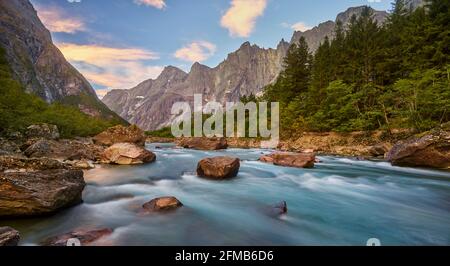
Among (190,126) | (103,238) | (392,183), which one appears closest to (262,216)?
(103,238)

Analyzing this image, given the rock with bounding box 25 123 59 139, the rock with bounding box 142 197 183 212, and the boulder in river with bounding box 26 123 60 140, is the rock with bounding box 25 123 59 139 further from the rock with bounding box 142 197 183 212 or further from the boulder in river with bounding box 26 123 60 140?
the rock with bounding box 142 197 183 212

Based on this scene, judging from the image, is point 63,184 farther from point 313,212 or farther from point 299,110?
point 299,110

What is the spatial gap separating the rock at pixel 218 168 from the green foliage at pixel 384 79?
19.9m

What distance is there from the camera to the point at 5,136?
2188 cm

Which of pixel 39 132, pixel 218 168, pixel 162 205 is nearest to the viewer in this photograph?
pixel 162 205

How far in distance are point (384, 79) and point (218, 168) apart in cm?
3573

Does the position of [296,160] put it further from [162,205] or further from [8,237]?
[8,237]

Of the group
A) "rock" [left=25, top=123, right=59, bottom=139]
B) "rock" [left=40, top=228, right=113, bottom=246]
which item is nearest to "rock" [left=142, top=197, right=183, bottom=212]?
"rock" [left=40, top=228, right=113, bottom=246]

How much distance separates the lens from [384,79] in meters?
37.7

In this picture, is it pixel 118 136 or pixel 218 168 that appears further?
pixel 118 136

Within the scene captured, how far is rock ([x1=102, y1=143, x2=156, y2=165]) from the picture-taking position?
1739 centimetres

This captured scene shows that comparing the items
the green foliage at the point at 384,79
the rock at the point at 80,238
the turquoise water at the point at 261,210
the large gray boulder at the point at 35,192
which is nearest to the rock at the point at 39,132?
the turquoise water at the point at 261,210

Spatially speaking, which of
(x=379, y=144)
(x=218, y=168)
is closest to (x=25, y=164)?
(x=218, y=168)
